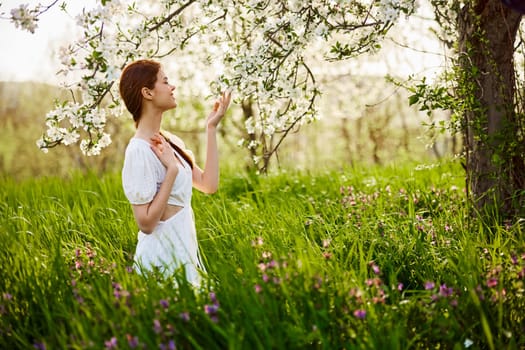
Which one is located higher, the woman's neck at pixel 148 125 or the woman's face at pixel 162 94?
the woman's face at pixel 162 94

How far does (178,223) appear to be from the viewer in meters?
3.18

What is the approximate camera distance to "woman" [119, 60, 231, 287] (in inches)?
120

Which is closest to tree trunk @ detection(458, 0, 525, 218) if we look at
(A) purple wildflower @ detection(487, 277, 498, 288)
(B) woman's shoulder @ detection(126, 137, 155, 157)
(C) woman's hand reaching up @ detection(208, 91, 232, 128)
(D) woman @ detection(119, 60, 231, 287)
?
(A) purple wildflower @ detection(487, 277, 498, 288)

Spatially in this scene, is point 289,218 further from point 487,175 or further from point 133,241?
point 487,175

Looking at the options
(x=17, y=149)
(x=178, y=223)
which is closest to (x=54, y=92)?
(x=17, y=149)

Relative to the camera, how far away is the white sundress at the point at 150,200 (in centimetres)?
306

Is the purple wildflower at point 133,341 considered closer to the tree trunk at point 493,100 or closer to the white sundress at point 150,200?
the white sundress at point 150,200

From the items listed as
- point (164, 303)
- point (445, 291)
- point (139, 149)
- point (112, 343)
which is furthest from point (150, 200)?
point (445, 291)

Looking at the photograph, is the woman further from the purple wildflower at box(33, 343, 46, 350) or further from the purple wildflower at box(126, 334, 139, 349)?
the purple wildflower at box(126, 334, 139, 349)

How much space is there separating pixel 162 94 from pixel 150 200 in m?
0.64

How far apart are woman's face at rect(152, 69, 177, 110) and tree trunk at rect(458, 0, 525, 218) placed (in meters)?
2.04

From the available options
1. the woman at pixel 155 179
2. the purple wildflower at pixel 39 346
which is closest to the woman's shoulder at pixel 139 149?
the woman at pixel 155 179

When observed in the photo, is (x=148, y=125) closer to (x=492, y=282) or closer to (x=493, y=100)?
(x=492, y=282)

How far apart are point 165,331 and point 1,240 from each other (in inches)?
59.1
